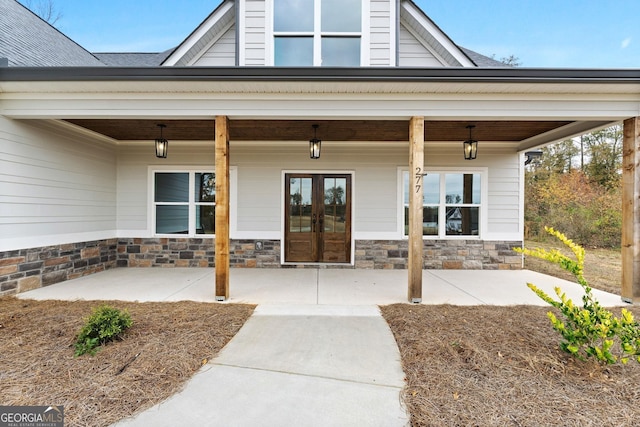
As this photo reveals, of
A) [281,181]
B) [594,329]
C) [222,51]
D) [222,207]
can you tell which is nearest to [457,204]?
[281,181]

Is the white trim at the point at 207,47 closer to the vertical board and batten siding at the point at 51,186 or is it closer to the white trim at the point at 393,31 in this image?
the vertical board and batten siding at the point at 51,186

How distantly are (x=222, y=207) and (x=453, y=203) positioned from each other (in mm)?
4953

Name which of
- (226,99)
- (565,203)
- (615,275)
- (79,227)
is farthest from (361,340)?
(565,203)

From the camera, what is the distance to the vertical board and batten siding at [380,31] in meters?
5.66

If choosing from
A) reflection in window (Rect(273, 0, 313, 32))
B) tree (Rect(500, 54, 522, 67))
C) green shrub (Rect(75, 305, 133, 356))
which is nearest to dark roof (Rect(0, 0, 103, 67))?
reflection in window (Rect(273, 0, 313, 32))

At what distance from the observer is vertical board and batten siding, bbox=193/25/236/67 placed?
627 cm

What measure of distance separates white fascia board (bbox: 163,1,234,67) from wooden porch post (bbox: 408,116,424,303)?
4.86 meters

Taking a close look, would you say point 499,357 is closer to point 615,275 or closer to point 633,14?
point 615,275

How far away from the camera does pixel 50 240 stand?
469 cm

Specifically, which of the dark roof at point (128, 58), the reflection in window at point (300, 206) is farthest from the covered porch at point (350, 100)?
the dark roof at point (128, 58)

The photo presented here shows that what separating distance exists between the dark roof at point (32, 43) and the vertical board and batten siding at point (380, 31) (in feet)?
19.6

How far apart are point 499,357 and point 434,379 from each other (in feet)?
2.45

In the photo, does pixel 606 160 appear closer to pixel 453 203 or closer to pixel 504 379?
pixel 453 203

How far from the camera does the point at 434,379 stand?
85.6 inches
